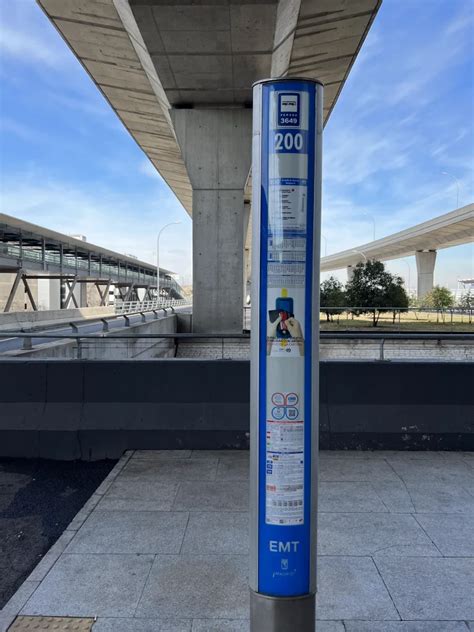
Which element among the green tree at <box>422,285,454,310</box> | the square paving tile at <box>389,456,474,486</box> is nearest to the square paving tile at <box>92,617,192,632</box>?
the square paving tile at <box>389,456,474,486</box>

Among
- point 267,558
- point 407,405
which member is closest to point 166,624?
point 267,558

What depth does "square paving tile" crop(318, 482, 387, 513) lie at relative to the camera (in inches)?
189

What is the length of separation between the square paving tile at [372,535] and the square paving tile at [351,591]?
0.57 feet

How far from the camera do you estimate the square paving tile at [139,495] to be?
192 inches

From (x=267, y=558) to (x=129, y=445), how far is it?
3.99m

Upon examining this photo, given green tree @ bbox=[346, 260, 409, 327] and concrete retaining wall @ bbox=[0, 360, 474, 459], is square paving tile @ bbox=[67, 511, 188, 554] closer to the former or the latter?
concrete retaining wall @ bbox=[0, 360, 474, 459]

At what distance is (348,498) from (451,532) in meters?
1.01

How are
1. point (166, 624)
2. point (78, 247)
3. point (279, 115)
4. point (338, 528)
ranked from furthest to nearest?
point (78, 247)
point (338, 528)
point (166, 624)
point (279, 115)

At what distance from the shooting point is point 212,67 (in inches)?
622

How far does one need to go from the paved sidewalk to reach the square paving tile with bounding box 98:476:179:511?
11 mm

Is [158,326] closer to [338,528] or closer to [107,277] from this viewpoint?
[338,528]

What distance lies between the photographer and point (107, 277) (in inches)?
2709

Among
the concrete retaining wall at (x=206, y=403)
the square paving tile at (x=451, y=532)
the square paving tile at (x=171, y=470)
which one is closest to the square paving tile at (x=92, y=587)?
the square paving tile at (x=171, y=470)

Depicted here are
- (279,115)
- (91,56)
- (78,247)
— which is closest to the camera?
(279,115)
